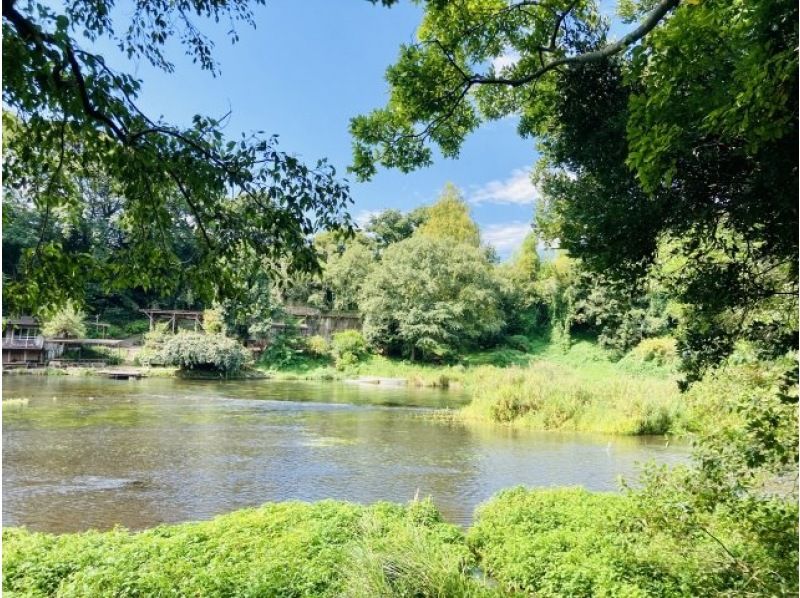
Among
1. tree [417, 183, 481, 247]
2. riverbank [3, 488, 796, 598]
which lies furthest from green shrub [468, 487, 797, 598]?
tree [417, 183, 481, 247]

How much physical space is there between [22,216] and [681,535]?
443cm

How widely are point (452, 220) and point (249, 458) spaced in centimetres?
2325

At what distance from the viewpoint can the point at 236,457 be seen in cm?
1017

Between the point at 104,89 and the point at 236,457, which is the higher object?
the point at 104,89

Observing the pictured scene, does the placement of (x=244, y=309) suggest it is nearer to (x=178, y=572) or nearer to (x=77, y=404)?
(x=178, y=572)

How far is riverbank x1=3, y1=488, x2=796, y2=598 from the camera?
3.83 metres

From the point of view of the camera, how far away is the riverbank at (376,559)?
3830 millimetres

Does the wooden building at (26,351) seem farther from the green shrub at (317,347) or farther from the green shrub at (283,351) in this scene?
the green shrub at (317,347)

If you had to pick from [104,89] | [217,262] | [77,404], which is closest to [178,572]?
[217,262]

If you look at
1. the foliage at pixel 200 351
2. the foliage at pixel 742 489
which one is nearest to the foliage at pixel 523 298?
the foliage at pixel 200 351

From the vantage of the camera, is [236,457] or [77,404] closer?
[236,457]

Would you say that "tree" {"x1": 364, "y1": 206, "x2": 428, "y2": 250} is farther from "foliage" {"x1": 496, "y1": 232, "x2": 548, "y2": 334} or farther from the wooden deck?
the wooden deck

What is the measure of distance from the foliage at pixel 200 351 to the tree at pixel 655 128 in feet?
69.0

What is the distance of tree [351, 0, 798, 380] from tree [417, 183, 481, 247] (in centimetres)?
2528
